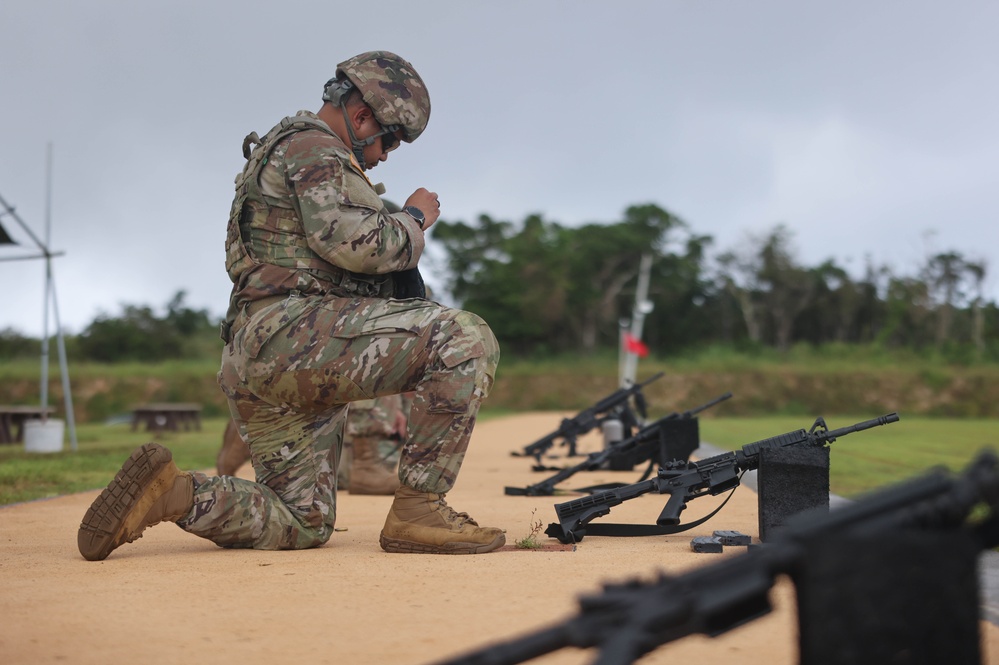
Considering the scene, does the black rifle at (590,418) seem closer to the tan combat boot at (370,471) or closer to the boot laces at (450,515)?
the tan combat boot at (370,471)

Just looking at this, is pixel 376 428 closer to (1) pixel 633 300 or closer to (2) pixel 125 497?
(2) pixel 125 497

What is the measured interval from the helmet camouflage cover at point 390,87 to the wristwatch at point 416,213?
12.0 inches

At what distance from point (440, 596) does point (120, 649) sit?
0.79m

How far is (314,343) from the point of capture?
3.34 meters

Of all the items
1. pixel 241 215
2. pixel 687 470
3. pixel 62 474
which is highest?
pixel 241 215

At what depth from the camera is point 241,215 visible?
3588 millimetres

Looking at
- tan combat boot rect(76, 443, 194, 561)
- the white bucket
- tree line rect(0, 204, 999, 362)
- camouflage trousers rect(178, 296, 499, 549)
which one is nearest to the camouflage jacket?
camouflage trousers rect(178, 296, 499, 549)

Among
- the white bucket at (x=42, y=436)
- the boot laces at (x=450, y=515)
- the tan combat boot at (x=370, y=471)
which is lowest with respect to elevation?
the white bucket at (x=42, y=436)

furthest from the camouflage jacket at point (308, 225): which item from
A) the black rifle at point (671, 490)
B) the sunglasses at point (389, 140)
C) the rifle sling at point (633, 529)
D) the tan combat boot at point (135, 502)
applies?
the rifle sling at point (633, 529)

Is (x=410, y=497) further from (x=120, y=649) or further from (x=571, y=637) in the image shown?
(x=571, y=637)

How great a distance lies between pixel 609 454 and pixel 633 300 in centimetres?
4282

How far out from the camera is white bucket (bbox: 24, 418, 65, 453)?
12062mm

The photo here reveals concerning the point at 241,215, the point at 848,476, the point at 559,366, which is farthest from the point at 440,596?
the point at 559,366

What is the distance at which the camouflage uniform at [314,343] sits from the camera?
3.35 metres
